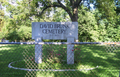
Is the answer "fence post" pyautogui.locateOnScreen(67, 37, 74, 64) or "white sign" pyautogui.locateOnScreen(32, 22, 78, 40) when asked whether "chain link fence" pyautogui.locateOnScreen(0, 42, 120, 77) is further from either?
"white sign" pyautogui.locateOnScreen(32, 22, 78, 40)

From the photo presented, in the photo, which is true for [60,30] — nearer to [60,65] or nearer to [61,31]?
[61,31]

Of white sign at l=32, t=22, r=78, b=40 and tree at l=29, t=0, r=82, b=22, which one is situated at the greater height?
tree at l=29, t=0, r=82, b=22

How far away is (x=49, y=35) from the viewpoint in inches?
207

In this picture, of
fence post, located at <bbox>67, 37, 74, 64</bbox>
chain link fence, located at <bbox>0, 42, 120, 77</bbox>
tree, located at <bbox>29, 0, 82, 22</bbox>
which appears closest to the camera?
chain link fence, located at <bbox>0, 42, 120, 77</bbox>

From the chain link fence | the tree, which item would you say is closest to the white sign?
the chain link fence

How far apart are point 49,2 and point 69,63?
19.5ft

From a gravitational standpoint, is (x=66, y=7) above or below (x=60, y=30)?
above

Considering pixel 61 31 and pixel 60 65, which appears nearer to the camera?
pixel 60 65

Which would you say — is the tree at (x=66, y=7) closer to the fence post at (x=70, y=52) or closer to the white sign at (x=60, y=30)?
the white sign at (x=60, y=30)

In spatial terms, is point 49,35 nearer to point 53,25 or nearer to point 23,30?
point 53,25

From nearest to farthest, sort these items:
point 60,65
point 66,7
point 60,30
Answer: point 60,65
point 60,30
point 66,7

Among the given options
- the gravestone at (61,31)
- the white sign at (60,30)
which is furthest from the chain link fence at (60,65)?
the white sign at (60,30)

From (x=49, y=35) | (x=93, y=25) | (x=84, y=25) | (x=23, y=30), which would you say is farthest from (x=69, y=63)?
(x=23, y=30)

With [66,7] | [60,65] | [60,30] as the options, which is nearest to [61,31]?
[60,30]
